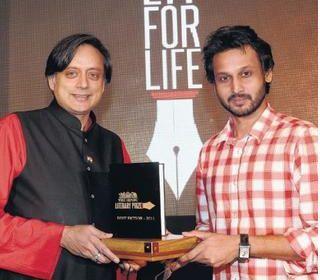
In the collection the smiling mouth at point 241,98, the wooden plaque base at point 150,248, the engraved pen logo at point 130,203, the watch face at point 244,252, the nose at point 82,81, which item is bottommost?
the watch face at point 244,252

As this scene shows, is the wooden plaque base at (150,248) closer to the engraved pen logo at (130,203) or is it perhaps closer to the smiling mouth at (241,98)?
the engraved pen logo at (130,203)

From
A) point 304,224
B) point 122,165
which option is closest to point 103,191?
point 122,165

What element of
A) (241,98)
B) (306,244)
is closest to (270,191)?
(306,244)

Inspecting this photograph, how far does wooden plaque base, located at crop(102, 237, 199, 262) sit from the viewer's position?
1.44 metres

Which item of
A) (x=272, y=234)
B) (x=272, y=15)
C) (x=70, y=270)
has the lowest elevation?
(x=70, y=270)

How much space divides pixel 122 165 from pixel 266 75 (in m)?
0.53

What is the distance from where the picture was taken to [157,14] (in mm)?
2754

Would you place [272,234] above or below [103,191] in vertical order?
below

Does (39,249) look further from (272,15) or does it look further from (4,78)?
(272,15)

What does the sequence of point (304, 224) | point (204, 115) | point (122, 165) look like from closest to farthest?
point (304, 224) → point (122, 165) → point (204, 115)

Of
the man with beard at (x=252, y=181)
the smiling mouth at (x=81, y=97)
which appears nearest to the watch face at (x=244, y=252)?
the man with beard at (x=252, y=181)

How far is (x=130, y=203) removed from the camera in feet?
5.19

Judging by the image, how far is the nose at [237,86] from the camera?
5.46 ft

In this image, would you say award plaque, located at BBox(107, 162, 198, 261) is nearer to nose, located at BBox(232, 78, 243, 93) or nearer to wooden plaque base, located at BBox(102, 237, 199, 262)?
wooden plaque base, located at BBox(102, 237, 199, 262)
